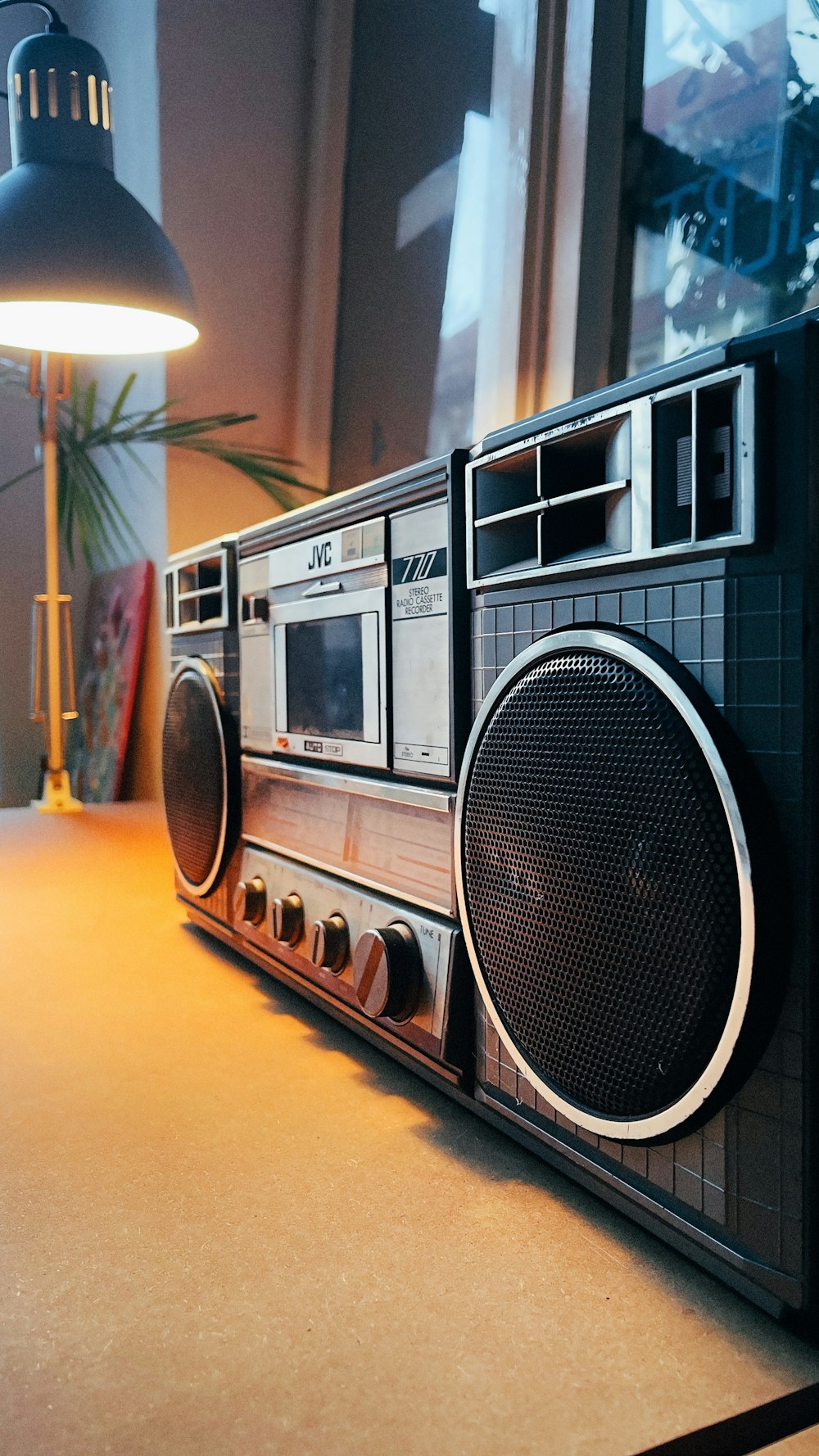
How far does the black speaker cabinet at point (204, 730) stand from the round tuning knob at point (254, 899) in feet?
0.20

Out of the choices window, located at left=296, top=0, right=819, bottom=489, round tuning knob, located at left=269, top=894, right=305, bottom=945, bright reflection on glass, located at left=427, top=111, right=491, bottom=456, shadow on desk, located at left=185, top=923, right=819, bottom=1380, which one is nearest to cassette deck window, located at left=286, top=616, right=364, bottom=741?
round tuning knob, located at left=269, top=894, right=305, bottom=945

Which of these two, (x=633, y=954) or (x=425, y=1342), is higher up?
(x=633, y=954)

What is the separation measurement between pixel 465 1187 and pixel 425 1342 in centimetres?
16

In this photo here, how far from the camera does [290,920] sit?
3.13ft

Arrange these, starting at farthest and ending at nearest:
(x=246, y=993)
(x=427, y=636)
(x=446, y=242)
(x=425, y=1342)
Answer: (x=446, y=242) < (x=246, y=993) < (x=427, y=636) < (x=425, y=1342)

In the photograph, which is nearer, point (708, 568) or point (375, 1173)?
point (708, 568)

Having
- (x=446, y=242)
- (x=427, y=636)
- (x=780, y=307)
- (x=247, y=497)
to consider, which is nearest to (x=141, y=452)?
(x=247, y=497)

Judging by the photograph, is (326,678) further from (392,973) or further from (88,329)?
(88,329)

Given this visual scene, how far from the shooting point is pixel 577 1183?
631 millimetres

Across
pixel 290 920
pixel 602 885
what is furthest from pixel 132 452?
pixel 602 885

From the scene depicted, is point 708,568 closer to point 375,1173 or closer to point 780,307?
point 375,1173

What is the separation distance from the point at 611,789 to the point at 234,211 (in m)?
2.10

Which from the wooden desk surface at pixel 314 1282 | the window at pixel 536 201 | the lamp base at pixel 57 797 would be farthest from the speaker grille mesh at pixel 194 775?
the lamp base at pixel 57 797

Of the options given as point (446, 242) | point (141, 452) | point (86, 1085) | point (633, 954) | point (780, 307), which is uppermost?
point (446, 242)
